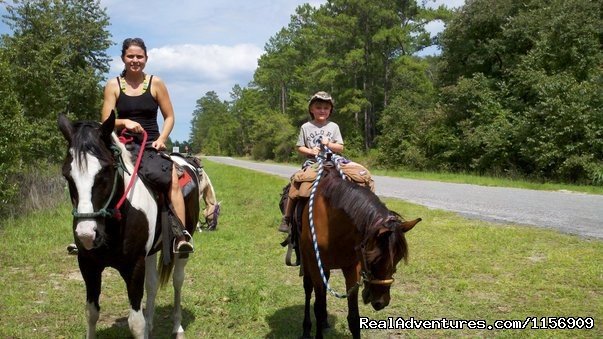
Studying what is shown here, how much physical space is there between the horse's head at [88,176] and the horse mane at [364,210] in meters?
1.68

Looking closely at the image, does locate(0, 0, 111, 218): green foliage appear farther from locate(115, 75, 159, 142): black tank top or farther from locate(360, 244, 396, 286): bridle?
locate(360, 244, 396, 286): bridle

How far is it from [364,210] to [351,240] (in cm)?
41

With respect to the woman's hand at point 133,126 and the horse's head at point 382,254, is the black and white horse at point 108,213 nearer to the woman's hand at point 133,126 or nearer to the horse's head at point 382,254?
the woman's hand at point 133,126

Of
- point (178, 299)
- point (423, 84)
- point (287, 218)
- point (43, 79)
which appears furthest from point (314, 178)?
point (423, 84)

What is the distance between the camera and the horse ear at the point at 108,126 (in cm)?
305

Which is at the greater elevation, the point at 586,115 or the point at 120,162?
the point at 586,115

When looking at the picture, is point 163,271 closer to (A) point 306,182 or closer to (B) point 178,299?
(B) point 178,299

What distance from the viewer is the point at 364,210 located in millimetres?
3236

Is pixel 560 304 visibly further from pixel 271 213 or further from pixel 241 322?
pixel 271 213

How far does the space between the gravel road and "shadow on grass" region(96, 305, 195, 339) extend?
707 cm

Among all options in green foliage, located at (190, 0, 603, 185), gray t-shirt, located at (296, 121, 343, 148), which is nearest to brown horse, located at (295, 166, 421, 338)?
gray t-shirt, located at (296, 121, 343, 148)

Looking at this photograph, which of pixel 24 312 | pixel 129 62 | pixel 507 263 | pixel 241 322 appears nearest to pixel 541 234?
pixel 507 263

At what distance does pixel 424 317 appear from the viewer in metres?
4.77

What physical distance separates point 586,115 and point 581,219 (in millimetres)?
10257
